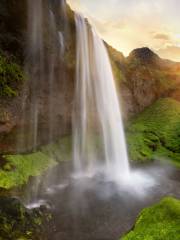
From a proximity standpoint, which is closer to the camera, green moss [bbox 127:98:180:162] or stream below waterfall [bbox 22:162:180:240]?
stream below waterfall [bbox 22:162:180:240]

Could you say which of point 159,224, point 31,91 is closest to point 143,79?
point 31,91

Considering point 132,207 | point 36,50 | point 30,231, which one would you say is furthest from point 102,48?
point 30,231

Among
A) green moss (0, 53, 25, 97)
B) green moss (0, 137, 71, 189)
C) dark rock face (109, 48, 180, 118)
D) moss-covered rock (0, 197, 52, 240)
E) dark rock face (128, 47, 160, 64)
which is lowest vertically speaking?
moss-covered rock (0, 197, 52, 240)

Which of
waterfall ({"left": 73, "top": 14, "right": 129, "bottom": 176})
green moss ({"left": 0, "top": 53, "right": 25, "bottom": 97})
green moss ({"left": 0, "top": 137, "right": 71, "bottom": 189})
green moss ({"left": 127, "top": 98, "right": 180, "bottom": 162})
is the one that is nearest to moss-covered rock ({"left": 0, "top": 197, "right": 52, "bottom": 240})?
green moss ({"left": 0, "top": 137, "right": 71, "bottom": 189})

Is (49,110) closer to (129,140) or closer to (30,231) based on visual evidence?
(129,140)

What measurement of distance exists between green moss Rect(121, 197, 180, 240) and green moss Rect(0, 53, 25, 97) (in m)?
15.1

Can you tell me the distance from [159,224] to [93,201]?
966cm

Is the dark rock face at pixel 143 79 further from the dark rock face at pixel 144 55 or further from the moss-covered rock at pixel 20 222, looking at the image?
the moss-covered rock at pixel 20 222

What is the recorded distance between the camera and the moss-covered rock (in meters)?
11.8

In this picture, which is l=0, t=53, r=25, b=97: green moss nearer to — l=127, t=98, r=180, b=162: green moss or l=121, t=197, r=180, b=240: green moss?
l=127, t=98, r=180, b=162: green moss

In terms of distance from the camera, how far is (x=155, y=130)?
34.5 metres

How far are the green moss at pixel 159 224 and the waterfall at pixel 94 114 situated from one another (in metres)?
15.9

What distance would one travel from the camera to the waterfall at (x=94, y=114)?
26.5 m

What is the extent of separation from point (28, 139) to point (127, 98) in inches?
685
